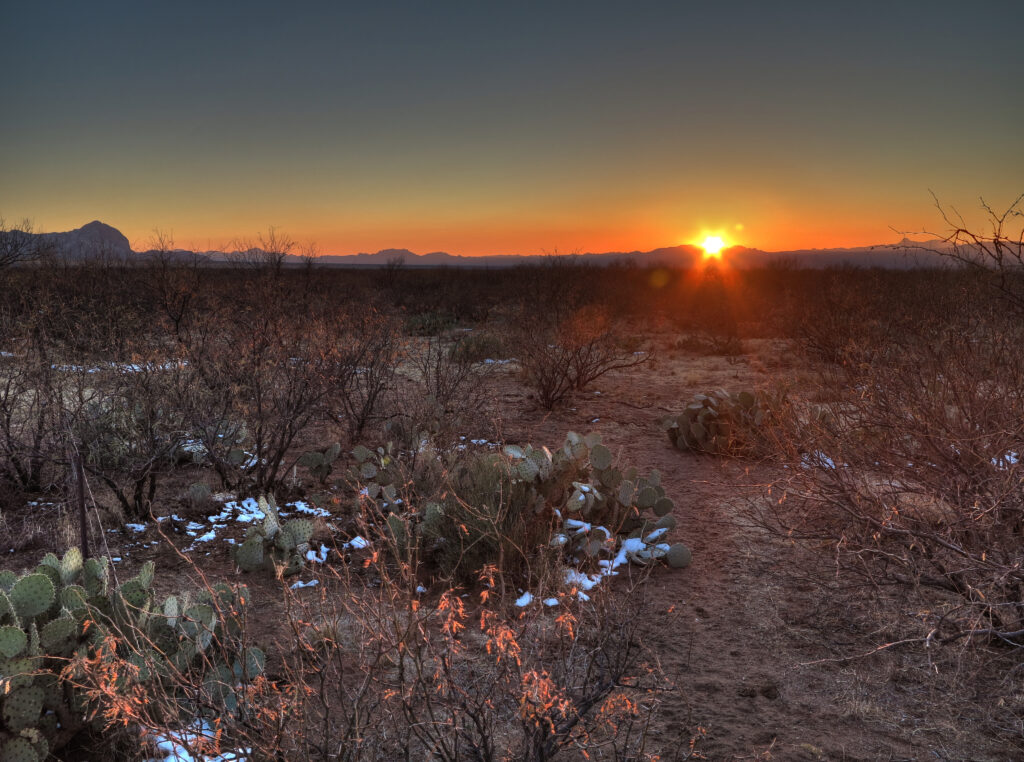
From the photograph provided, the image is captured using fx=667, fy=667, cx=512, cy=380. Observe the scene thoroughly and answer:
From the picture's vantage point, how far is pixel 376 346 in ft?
27.9

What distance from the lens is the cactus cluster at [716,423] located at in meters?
7.60

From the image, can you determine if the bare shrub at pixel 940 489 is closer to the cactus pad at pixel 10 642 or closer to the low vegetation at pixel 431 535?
the low vegetation at pixel 431 535

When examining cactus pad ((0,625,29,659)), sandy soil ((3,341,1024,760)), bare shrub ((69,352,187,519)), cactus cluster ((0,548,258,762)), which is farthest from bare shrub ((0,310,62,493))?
cactus pad ((0,625,29,659))

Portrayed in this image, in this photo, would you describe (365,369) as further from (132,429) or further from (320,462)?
(132,429)

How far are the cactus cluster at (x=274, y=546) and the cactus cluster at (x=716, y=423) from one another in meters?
4.65

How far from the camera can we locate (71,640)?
3.09 meters

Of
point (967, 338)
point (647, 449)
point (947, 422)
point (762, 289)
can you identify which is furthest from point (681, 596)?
point (762, 289)

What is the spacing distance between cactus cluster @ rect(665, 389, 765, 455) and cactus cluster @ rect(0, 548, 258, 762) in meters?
5.56

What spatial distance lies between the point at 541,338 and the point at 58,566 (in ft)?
27.2

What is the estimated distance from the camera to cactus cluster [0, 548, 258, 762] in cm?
268

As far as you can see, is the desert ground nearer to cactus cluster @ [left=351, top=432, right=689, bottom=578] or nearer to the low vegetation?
the low vegetation

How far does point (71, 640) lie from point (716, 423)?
21.3 feet

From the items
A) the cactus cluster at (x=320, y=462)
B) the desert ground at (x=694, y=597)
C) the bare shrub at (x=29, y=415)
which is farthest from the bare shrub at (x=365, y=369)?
the bare shrub at (x=29, y=415)

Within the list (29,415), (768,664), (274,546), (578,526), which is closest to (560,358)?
(578,526)
